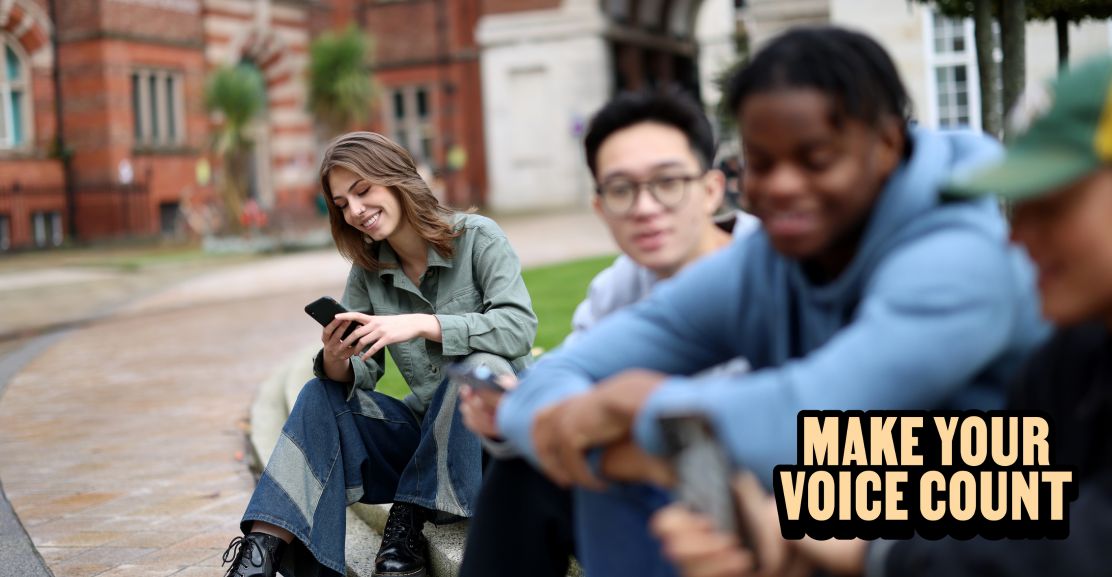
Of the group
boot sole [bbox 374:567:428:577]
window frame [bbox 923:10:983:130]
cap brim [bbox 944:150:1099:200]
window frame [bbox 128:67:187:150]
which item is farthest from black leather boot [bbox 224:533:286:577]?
window frame [bbox 128:67:187:150]

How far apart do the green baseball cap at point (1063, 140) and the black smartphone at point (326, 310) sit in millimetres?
2354

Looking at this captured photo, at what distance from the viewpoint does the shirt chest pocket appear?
383 cm

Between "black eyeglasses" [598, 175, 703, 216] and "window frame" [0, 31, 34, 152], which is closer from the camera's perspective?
"black eyeglasses" [598, 175, 703, 216]

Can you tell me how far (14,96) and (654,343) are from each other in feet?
79.7

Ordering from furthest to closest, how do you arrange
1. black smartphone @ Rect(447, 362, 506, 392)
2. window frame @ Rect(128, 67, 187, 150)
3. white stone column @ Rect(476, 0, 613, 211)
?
1. white stone column @ Rect(476, 0, 613, 211)
2. window frame @ Rect(128, 67, 187, 150)
3. black smartphone @ Rect(447, 362, 506, 392)

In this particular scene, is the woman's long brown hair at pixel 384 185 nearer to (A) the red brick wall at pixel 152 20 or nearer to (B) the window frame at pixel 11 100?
(B) the window frame at pixel 11 100

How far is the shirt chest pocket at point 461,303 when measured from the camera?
3.83 m

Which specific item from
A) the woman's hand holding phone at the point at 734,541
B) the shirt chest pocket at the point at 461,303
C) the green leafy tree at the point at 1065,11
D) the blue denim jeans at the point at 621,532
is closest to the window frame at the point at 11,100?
the green leafy tree at the point at 1065,11

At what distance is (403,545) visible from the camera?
3.68 m

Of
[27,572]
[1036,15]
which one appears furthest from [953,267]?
A: [1036,15]

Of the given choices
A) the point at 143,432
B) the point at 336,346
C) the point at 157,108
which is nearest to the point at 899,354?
the point at 336,346

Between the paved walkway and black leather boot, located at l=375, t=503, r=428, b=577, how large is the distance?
73 cm

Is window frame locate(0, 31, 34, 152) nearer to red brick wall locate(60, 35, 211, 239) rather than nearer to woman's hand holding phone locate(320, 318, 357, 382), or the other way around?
red brick wall locate(60, 35, 211, 239)

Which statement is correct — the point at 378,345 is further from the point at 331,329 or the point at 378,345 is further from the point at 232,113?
the point at 232,113
